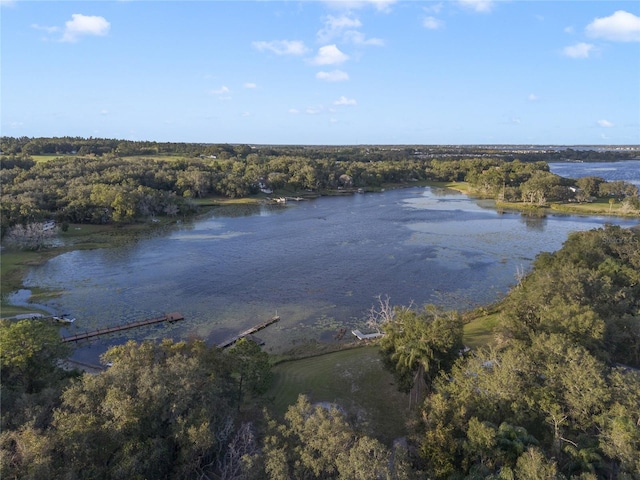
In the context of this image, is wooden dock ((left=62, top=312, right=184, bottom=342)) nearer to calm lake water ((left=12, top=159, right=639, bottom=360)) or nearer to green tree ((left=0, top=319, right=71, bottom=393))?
calm lake water ((left=12, top=159, right=639, bottom=360))

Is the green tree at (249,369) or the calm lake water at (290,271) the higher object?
the green tree at (249,369)

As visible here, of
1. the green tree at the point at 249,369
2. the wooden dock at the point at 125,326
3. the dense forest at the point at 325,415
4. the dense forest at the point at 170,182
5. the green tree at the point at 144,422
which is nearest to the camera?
the dense forest at the point at 325,415

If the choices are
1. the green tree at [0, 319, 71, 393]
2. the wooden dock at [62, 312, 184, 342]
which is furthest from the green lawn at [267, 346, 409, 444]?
the wooden dock at [62, 312, 184, 342]

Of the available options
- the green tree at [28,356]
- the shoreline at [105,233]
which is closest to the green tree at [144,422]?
the green tree at [28,356]

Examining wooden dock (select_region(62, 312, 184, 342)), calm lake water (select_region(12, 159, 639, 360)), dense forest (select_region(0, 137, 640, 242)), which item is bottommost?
wooden dock (select_region(62, 312, 184, 342))

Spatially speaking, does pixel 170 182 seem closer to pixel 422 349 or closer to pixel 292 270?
pixel 292 270

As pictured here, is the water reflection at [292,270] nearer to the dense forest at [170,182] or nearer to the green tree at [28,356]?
the dense forest at [170,182]
